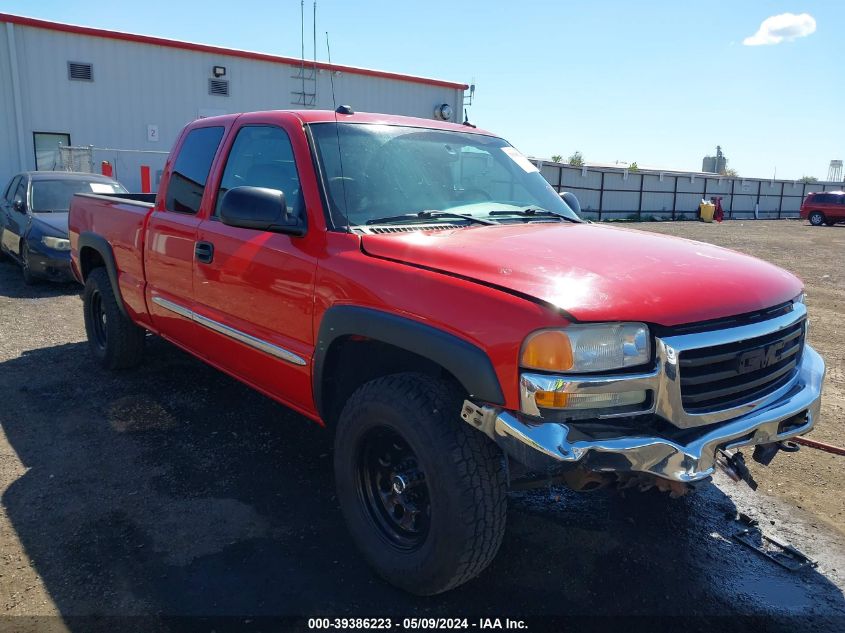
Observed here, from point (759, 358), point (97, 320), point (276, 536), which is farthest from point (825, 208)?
point (276, 536)

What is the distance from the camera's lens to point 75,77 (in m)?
17.4

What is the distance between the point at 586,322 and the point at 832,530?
2160 millimetres

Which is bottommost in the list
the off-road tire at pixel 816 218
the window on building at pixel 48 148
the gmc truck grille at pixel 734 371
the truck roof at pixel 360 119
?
the off-road tire at pixel 816 218

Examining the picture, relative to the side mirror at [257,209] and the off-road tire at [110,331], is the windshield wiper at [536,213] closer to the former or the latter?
the side mirror at [257,209]

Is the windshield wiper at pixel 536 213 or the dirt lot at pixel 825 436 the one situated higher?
the windshield wiper at pixel 536 213

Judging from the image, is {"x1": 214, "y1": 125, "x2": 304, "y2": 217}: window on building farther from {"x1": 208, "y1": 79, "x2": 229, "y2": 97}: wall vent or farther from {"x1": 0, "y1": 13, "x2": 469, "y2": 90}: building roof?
{"x1": 208, "y1": 79, "x2": 229, "y2": 97}: wall vent

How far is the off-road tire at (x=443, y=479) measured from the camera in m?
2.44

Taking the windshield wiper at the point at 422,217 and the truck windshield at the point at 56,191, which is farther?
the truck windshield at the point at 56,191

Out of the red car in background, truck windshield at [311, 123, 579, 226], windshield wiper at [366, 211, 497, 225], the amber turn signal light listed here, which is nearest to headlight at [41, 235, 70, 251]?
truck windshield at [311, 123, 579, 226]

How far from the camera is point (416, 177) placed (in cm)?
347

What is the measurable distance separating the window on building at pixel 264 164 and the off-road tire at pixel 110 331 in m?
2.00

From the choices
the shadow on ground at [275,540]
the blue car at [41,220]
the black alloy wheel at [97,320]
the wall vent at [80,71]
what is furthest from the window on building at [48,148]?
the shadow on ground at [275,540]

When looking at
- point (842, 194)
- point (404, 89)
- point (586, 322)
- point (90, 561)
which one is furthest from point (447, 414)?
point (842, 194)

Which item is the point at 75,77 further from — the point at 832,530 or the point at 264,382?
the point at 832,530
